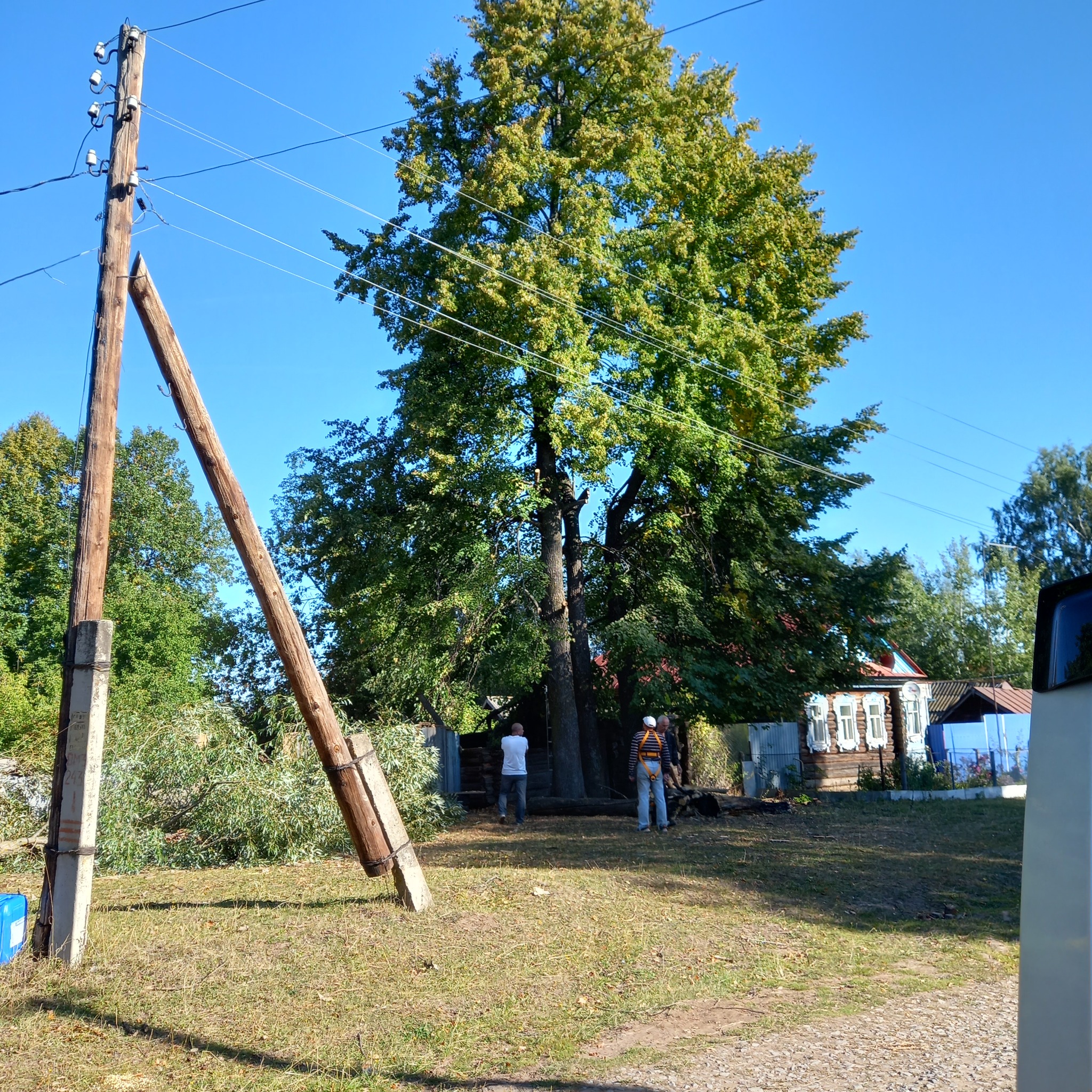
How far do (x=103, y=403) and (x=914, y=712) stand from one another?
3261 cm

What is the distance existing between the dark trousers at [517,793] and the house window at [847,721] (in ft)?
51.9

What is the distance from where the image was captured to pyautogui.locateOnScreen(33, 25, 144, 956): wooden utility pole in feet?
27.2

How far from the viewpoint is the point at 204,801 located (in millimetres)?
14219

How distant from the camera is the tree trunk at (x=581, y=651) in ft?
69.3

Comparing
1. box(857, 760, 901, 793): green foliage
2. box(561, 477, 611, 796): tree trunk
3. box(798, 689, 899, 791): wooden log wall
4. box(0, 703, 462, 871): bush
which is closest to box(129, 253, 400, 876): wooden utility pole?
box(0, 703, 462, 871): bush

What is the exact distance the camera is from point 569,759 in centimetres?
2042

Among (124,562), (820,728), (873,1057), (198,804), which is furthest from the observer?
(124,562)

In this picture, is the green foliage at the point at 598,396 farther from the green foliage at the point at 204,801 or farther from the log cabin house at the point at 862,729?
the log cabin house at the point at 862,729

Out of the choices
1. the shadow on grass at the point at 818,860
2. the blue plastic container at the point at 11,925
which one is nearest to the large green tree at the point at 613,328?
the shadow on grass at the point at 818,860

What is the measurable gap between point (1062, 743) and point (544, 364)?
17.2 metres

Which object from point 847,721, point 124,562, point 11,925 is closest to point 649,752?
point 11,925

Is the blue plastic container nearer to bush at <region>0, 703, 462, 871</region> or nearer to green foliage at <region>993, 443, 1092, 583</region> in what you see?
bush at <region>0, 703, 462, 871</region>

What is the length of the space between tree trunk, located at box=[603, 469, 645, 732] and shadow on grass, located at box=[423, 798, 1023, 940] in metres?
3.84

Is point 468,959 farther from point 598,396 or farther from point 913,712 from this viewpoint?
point 913,712
